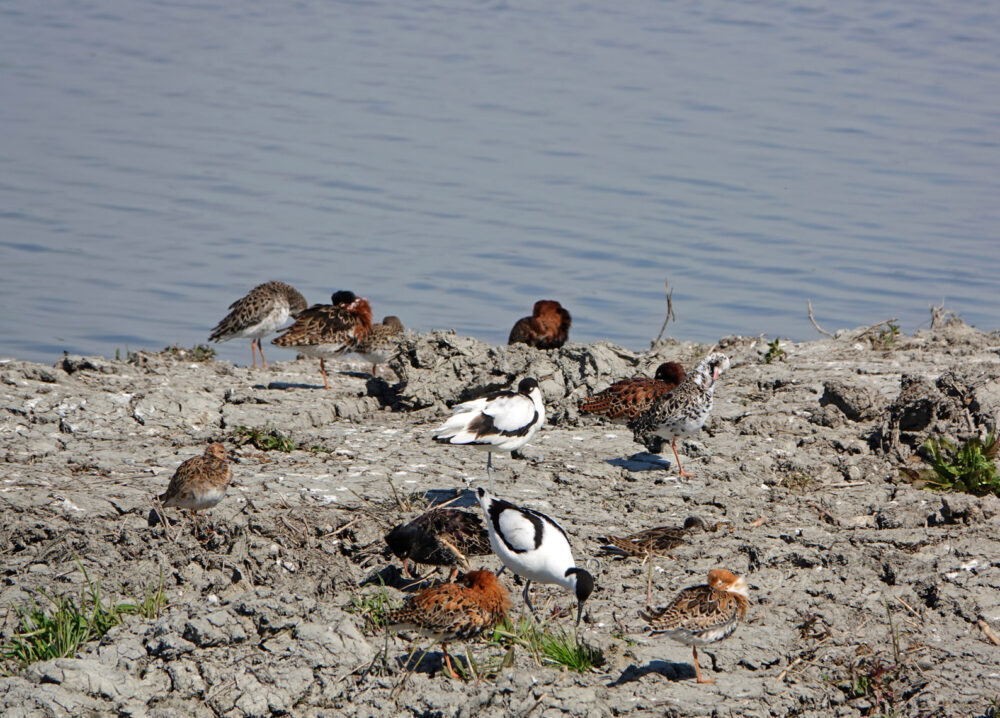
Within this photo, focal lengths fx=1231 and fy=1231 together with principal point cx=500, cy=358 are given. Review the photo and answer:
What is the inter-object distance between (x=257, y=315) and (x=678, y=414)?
5.73m

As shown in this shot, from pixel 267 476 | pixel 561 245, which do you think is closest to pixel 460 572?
pixel 267 476

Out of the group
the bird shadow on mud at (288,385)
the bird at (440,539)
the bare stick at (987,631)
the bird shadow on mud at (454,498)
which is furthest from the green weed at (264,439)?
the bare stick at (987,631)

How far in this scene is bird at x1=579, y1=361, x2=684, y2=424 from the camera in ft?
35.7

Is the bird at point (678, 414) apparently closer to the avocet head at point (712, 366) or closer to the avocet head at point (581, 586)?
the avocet head at point (712, 366)

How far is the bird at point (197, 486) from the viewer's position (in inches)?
319

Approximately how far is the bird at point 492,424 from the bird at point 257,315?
477 centimetres

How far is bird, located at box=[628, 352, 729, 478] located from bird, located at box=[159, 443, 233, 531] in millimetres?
3564

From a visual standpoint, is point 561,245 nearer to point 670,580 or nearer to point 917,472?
point 917,472

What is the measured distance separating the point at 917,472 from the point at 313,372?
6.55 metres

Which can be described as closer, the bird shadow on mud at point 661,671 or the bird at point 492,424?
the bird shadow on mud at point 661,671

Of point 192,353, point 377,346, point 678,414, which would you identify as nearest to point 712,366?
point 678,414

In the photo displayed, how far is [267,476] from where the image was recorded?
948 cm

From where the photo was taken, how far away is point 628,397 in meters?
10.9

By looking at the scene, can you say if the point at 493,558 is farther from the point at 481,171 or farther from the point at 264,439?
the point at 481,171
